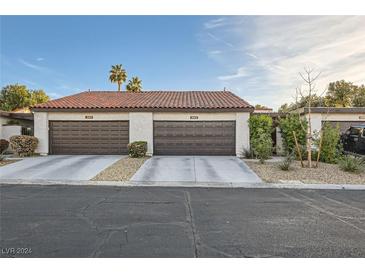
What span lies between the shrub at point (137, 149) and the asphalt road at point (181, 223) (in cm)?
634

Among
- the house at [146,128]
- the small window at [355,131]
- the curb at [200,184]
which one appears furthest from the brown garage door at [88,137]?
the small window at [355,131]

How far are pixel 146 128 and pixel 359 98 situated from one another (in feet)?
113

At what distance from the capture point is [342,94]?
124 ft

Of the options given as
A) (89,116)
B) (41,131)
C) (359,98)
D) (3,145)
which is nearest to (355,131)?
(89,116)

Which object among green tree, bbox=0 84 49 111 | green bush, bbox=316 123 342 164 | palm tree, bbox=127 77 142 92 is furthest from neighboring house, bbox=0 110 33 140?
green tree, bbox=0 84 49 111

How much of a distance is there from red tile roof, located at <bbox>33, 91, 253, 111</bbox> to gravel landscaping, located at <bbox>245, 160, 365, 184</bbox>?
5058 mm

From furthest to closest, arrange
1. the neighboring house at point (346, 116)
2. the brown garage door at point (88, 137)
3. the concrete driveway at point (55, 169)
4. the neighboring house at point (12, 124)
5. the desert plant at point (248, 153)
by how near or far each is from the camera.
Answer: the neighboring house at point (12, 124) < the neighboring house at point (346, 116) < the brown garage door at point (88, 137) < the desert plant at point (248, 153) < the concrete driveway at point (55, 169)

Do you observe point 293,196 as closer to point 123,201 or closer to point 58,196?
point 123,201

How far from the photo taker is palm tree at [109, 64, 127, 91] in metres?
36.9

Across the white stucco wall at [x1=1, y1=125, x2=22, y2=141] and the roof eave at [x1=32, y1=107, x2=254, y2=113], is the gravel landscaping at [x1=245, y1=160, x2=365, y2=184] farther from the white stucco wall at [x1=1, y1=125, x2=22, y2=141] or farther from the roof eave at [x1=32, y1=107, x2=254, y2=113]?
the white stucco wall at [x1=1, y1=125, x2=22, y2=141]

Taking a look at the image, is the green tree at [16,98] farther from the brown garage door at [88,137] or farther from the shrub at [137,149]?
the shrub at [137,149]

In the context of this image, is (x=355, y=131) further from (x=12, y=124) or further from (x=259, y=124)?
(x=12, y=124)

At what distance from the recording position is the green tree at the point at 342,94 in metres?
36.8

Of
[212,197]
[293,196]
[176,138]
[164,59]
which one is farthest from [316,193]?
[164,59]
